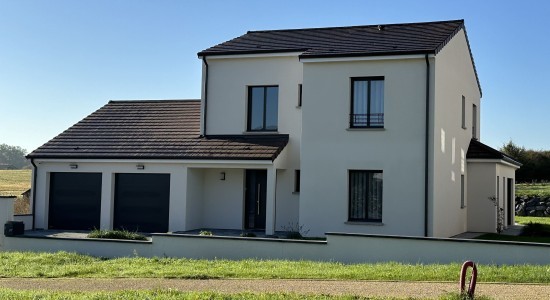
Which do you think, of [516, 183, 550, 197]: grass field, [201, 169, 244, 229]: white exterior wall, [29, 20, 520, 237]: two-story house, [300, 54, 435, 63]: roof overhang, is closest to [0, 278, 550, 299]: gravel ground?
[29, 20, 520, 237]: two-story house

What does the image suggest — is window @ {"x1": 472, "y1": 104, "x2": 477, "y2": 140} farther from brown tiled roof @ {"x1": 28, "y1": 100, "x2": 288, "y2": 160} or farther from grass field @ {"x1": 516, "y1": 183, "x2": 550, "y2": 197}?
grass field @ {"x1": 516, "y1": 183, "x2": 550, "y2": 197}

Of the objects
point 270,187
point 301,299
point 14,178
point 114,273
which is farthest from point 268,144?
point 14,178

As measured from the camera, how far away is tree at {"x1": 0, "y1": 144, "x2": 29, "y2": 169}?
402ft

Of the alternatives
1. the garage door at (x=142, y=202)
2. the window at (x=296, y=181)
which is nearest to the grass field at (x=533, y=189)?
the window at (x=296, y=181)

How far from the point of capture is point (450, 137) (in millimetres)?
23266

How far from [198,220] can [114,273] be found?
9.82 metres

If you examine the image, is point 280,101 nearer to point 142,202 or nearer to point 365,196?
point 365,196

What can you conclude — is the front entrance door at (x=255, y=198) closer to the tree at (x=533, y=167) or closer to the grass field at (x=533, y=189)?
the grass field at (x=533, y=189)

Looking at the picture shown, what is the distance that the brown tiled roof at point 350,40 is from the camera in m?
21.4

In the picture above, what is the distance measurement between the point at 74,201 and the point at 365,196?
1063cm

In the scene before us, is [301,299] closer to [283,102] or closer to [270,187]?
[270,187]

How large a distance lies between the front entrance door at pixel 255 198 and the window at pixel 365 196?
365 centimetres

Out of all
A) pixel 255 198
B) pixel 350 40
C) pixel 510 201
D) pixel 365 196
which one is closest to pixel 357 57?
pixel 350 40

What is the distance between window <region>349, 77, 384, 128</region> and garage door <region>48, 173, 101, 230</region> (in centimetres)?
956
